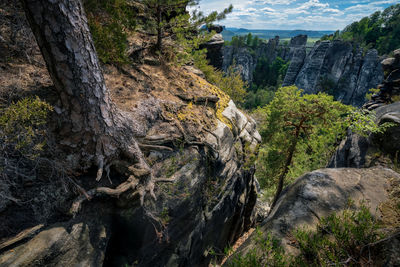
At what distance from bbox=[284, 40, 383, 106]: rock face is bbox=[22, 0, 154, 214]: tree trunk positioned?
200 feet

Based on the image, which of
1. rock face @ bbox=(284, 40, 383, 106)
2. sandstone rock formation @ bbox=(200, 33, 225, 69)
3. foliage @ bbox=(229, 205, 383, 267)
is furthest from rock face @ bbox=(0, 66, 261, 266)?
rock face @ bbox=(284, 40, 383, 106)

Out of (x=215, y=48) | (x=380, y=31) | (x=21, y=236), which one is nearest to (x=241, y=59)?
(x=380, y=31)

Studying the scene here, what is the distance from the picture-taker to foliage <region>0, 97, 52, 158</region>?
9.46ft

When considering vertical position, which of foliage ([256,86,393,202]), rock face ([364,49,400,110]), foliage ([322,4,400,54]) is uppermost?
foliage ([322,4,400,54])

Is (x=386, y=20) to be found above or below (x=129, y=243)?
above

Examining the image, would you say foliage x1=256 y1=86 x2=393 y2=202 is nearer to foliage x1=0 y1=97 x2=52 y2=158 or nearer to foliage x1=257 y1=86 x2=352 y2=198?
foliage x1=257 y1=86 x2=352 y2=198

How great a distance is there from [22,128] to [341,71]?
6484 cm

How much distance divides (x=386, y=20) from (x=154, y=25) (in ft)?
284

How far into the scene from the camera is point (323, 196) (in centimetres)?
452

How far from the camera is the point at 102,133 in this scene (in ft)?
12.3

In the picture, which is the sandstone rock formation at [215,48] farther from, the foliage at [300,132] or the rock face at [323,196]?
the rock face at [323,196]

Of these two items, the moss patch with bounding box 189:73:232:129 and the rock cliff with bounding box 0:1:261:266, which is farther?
the moss patch with bounding box 189:73:232:129

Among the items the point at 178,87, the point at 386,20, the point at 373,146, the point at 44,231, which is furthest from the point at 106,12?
the point at 386,20

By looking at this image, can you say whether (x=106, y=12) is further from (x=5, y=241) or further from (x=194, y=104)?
(x=5, y=241)
